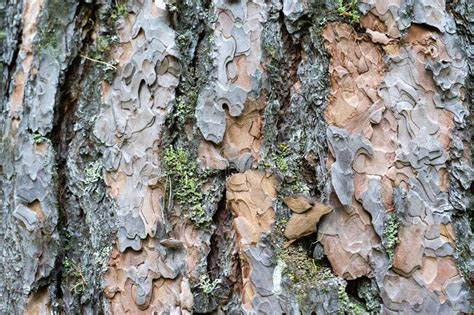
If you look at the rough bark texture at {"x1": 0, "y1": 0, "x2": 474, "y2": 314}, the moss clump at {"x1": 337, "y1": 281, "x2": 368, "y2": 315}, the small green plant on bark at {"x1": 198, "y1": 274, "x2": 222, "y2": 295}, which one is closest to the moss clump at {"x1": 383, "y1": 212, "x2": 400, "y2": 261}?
the rough bark texture at {"x1": 0, "y1": 0, "x2": 474, "y2": 314}

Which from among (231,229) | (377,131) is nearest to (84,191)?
(231,229)

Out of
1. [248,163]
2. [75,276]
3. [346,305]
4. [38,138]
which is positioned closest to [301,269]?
[346,305]

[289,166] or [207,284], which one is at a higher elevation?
[289,166]

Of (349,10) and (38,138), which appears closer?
(349,10)

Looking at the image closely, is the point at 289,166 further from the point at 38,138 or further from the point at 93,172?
the point at 38,138

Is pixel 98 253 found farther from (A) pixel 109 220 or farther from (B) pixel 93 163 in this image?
(B) pixel 93 163

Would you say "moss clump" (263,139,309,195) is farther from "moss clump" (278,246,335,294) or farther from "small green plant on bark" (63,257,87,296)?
"small green plant on bark" (63,257,87,296)
